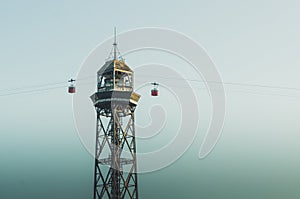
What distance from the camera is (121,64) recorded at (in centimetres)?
3384

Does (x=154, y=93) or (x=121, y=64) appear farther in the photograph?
(x=121, y=64)

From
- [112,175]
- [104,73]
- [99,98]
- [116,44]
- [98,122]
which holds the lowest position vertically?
[112,175]

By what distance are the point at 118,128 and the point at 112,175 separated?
558 centimetres

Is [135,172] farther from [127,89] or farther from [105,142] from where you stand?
→ [127,89]

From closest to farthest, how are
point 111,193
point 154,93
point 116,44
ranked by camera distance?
point 154,93 < point 111,193 < point 116,44

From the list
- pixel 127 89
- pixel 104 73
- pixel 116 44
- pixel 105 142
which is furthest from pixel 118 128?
pixel 116 44

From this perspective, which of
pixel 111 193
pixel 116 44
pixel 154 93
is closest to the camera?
pixel 154 93

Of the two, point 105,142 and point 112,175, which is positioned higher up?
point 105,142

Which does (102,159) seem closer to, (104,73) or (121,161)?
(121,161)

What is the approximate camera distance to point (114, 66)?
32656 millimetres

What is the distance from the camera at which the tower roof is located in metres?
32.9

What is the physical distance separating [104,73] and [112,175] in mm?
12172

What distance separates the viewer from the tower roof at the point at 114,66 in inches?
1294

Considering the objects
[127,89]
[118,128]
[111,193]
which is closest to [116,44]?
[127,89]
